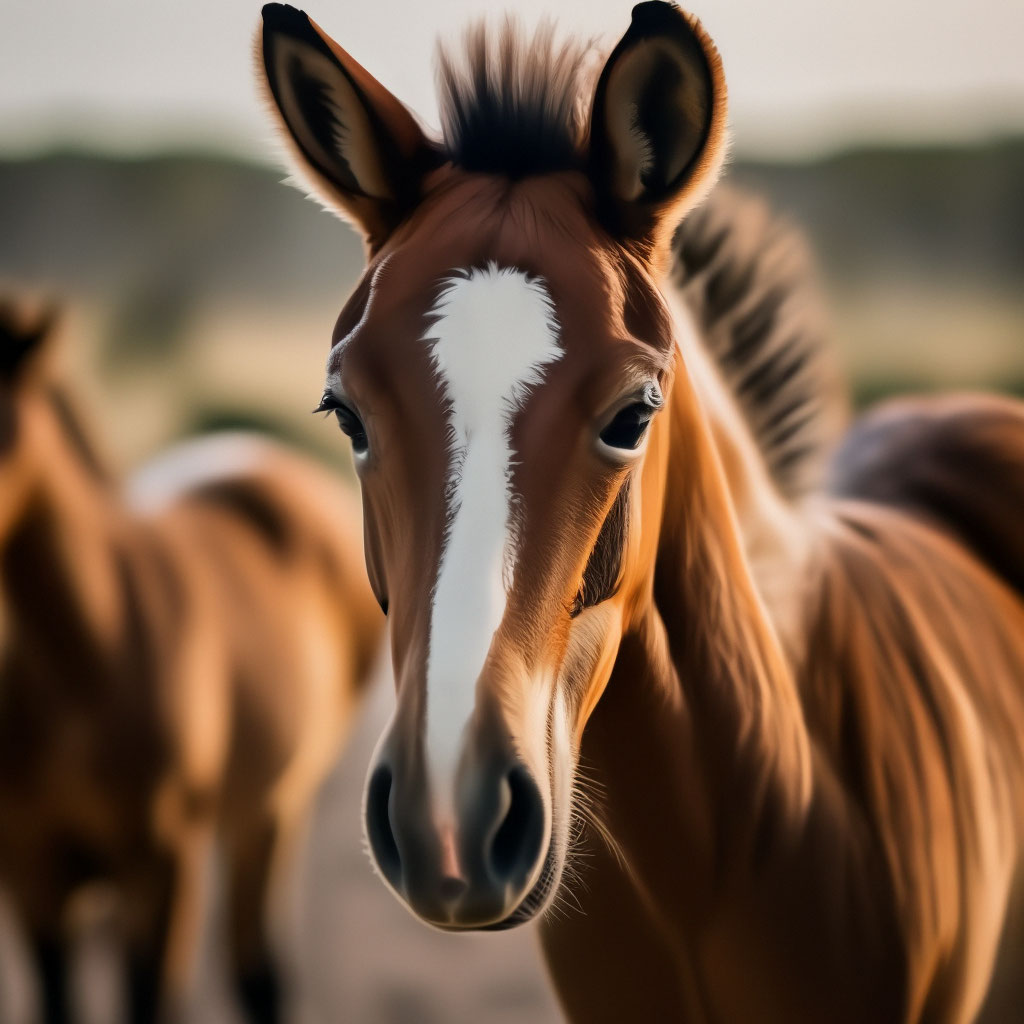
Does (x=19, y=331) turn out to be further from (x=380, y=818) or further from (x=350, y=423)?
(x=380, y=818)

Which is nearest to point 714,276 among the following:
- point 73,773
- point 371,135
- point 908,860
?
point 371,135

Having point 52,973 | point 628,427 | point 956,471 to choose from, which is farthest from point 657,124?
point 52,973

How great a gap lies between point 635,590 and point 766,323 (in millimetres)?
458

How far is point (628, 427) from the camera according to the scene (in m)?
0.61

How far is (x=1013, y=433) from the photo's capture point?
4.45ft

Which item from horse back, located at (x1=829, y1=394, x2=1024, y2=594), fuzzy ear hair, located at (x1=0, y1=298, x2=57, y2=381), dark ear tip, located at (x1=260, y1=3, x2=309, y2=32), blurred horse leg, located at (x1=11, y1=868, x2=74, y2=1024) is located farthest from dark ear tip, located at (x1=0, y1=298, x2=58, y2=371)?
horse back, located at (x1=829, y1=394, x2=1024, y2=594)

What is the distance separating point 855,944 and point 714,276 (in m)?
0.65

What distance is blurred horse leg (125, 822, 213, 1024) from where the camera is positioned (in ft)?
5.24

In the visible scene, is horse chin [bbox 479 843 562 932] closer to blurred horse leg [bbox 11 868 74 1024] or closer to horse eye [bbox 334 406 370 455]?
horse eye [bbox 334 406 370 455]

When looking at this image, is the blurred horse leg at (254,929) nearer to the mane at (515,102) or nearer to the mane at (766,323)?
the mane at (766,323)

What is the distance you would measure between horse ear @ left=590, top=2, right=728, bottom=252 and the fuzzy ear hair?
49.8 inches

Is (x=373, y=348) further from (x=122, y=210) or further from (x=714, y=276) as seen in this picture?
(x=122, y=210)

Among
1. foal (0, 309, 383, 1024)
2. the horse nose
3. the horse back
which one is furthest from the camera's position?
foal (0, 309, 383, 1024)

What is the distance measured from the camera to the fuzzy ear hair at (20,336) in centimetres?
159
